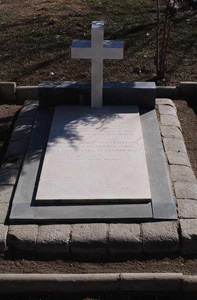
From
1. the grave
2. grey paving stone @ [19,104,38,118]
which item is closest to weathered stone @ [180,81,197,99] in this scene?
the grave

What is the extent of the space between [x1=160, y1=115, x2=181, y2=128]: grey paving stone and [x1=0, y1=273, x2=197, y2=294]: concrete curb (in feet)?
8.97

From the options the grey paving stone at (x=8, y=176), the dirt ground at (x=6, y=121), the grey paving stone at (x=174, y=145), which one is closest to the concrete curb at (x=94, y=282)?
the grey paving stone at (x=8, y=176)

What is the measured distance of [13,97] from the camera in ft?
26.9

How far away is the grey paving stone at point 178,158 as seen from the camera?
6220mm

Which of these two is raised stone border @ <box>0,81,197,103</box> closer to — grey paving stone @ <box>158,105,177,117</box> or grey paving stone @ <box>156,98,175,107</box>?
grey paving stone @ <box>156,98,175,107</box>

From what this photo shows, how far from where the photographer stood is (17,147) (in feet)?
21.5

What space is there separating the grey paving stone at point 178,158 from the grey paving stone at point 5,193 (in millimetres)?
1842

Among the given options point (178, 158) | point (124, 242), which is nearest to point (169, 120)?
point (178, 158)

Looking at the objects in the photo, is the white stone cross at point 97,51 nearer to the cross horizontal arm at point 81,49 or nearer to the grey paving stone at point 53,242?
the cross horizontal arm at point 81,49

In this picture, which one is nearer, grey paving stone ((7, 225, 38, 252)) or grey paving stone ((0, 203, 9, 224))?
grey paving stone ((7, 225, 38, 252))

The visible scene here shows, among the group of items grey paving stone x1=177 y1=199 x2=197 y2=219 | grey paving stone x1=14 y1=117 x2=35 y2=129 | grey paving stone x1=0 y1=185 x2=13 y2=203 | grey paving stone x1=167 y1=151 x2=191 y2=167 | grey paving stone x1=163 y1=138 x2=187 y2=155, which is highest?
grey paving stone x1=14 y1=117 x2=35 y2=129

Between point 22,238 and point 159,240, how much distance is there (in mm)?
1286

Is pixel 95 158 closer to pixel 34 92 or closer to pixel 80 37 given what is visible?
pixel 34 92

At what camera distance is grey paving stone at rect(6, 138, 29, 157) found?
6.45 metres
